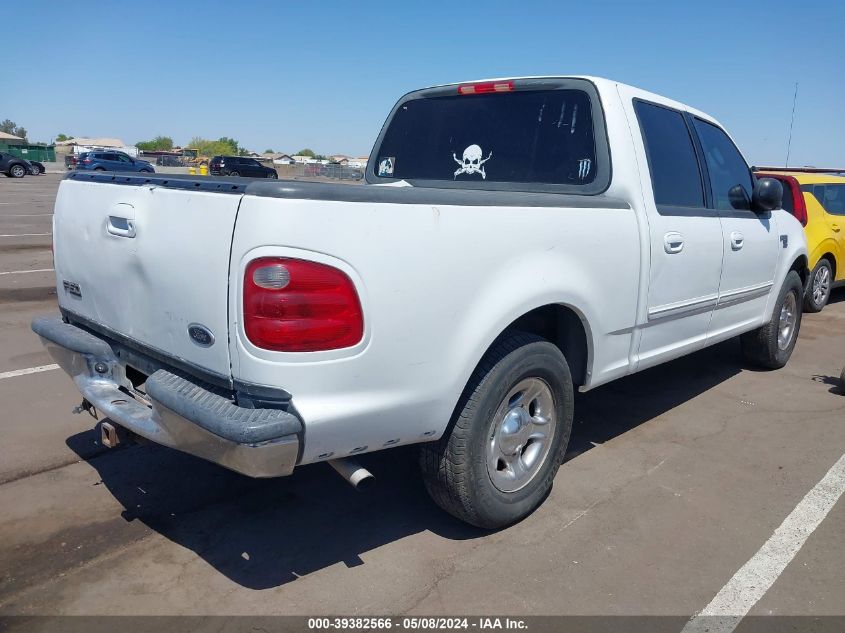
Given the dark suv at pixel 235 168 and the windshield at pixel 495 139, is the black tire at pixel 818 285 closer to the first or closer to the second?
the windshield at pixel 495 139

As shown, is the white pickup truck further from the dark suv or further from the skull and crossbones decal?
the dark suv

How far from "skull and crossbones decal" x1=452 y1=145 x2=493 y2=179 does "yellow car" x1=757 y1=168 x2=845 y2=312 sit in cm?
543

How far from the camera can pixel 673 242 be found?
151 inches

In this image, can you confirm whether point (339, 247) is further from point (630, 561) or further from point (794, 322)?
point (794, 322)

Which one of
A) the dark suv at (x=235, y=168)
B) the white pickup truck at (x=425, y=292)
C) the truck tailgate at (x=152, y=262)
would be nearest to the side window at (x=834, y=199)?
the white pickup truck at (x=425, y=292)

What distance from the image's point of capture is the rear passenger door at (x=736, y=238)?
15.0ft

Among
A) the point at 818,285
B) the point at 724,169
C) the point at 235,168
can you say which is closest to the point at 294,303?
the point at 724,169

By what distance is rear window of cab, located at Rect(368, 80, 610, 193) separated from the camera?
149 inches

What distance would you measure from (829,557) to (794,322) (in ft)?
11.5

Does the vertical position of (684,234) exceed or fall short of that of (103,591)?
it exceeds it

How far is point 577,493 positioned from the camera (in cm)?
366

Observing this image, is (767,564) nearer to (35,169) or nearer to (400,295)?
(400,295)

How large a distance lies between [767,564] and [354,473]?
188cm

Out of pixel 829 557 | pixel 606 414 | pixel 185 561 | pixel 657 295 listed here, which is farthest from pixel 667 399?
pixel 185 561
